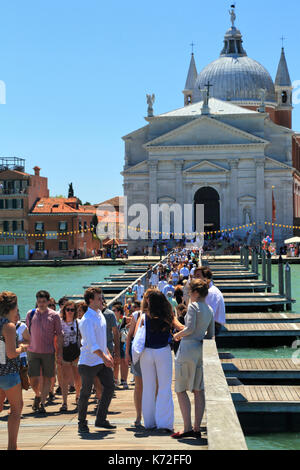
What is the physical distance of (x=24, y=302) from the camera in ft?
128

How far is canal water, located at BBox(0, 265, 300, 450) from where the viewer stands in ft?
41.4

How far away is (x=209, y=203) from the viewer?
7662 centimetres

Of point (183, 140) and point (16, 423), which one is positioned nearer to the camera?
point (16, 423)

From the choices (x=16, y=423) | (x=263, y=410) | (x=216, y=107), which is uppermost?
(x=216, y=107)

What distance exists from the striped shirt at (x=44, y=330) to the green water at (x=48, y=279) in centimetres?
2368

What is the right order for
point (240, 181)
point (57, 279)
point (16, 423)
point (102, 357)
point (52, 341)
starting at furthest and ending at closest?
point (240, 181) < point (57, 279) < point (52, 341) < point (102, 357) < point (16, 423)

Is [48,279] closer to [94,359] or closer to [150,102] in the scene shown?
[150,102]

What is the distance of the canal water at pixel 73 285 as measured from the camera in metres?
12.6

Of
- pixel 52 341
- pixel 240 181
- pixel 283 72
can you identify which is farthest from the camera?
pixel 283 72

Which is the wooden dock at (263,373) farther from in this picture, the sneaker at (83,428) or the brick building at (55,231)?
the brick building at (55,231)

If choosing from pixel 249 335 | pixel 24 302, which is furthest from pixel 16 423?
pixel 24 302

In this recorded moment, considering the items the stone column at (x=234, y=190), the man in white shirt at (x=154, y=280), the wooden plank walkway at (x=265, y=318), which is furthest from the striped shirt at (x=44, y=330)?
the stone column at (x=234, y=190)
